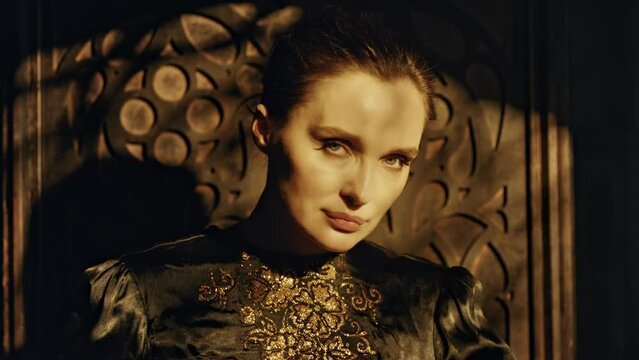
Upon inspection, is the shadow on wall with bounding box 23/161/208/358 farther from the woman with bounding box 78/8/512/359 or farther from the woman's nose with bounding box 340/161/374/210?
the woman's nose with bounding box 340/161/374/210

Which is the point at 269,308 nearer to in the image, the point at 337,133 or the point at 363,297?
the point at 363,297

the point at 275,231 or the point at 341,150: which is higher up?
the point at 341,150

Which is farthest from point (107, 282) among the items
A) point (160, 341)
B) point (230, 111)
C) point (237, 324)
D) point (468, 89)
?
point (468, 89)

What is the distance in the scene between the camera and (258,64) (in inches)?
110

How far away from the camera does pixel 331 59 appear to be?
2.15 m

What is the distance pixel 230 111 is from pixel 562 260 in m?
1.15

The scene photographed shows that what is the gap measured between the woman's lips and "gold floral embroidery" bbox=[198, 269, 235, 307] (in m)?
0.29

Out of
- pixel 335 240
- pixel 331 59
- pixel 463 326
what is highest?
pixel 331 59

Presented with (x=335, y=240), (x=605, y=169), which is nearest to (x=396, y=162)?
(x=335, y=240)

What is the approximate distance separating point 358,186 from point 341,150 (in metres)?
0.09

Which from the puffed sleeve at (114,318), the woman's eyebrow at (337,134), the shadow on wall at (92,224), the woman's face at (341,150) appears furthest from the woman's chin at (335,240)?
the shadow on wall at (92,224)

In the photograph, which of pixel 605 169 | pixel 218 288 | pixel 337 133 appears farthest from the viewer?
pixel 605 169

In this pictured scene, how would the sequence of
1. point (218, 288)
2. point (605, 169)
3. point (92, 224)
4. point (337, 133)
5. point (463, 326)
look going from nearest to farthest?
point (337, 133)
point (218, 288)
point (463, 326)
point (92, 224)
point (605, 169)

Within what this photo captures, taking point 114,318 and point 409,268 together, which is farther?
point 409,268
